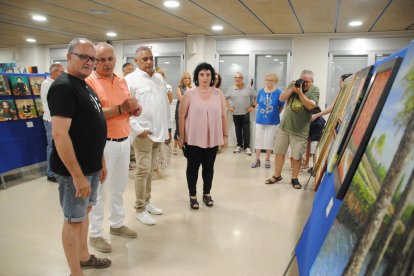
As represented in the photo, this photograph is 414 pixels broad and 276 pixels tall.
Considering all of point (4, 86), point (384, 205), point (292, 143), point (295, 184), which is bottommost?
point (295, 184)

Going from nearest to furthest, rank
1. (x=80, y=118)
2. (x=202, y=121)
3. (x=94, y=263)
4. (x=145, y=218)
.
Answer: (x=80, y=118)
(x=94, y=263)
(x=145, y=218)
(x=202, y=121)

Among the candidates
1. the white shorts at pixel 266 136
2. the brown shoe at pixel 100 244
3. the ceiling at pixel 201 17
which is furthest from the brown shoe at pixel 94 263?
the white shorts at pixel 266 136

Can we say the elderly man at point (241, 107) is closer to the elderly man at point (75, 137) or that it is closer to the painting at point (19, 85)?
the painting at point (19, 85)

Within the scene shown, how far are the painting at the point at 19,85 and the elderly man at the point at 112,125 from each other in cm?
262

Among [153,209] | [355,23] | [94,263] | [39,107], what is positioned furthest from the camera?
[355,23]

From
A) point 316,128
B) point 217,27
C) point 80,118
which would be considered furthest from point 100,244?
point 217,27

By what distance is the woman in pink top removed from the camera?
118 inches

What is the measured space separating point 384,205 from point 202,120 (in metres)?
2.46

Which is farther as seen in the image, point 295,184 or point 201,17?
point 201,17

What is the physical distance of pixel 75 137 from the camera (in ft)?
5.36

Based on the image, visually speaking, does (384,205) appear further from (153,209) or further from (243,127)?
(243,127)

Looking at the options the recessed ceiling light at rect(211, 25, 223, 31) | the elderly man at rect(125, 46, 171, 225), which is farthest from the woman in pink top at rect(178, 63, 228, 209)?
the recessed ceiling light at rect(211, 25, 223, 31)

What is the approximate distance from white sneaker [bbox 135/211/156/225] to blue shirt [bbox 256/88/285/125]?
2.73m

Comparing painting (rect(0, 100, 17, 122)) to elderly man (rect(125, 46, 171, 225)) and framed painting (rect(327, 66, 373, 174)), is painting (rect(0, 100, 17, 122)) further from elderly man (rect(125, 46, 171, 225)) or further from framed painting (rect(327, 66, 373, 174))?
→ framed painting (rect(327, 66, 373, 174))
